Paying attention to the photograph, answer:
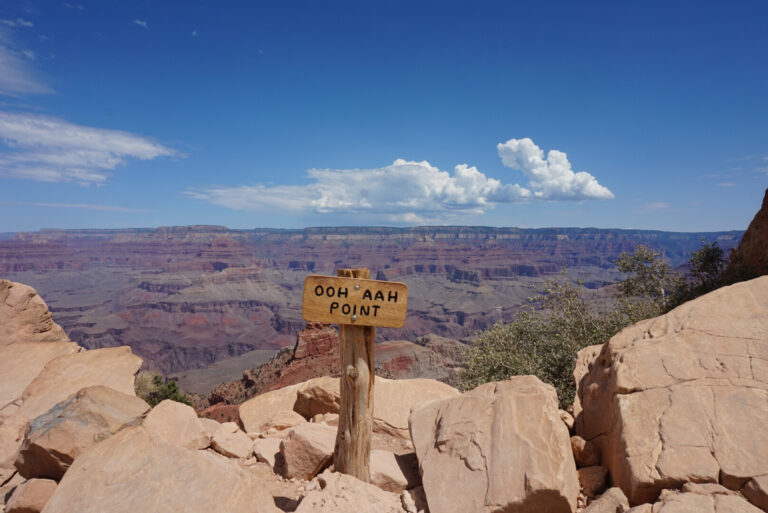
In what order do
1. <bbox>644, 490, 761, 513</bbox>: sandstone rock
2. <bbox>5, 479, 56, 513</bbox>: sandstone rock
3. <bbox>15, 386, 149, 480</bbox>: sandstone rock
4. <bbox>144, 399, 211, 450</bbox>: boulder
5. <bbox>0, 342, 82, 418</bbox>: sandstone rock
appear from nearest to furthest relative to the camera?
<bbox>644, 490, 761, 513</bbox>: sandstone rock → <bbox>5, 479, 56, 513</bbox>: sandstone rock → <bbox>15, 386, 149, 480</bbox>: sandstone rock → <bbox>144, 399, 211, 450</bbox>: boulder → <bbox>0, 342, 82, 418</bbox>: sandstone rock

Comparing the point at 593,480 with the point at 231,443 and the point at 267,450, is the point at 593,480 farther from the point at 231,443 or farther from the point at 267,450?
the point at 231,443

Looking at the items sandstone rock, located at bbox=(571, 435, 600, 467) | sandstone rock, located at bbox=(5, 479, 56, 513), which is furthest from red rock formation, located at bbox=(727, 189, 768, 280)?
sandstone rock, located at bbox=(5, 479, 56, 513)

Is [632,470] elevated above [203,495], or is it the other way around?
[632,470]

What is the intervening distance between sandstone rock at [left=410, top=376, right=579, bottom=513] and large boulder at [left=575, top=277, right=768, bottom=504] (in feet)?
2.27

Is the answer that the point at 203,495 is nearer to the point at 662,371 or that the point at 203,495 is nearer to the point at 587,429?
the point at 587,429

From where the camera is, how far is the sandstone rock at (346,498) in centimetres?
461

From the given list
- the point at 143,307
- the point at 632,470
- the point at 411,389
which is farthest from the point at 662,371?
the point at 143,307

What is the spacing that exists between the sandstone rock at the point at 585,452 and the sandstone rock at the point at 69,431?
628 cm

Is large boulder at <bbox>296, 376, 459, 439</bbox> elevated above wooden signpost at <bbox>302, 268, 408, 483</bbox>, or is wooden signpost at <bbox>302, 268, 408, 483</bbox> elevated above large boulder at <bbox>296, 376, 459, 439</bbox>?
wooden signpost at <bbox>302, 268, 408, 483</bbox>

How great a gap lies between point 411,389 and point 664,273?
499 inches

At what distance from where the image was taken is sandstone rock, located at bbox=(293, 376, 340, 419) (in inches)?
360

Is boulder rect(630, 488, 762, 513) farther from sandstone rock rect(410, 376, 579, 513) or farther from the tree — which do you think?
the tree

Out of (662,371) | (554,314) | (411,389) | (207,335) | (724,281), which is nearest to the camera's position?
(662,371)

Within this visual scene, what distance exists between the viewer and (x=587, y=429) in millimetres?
5789
